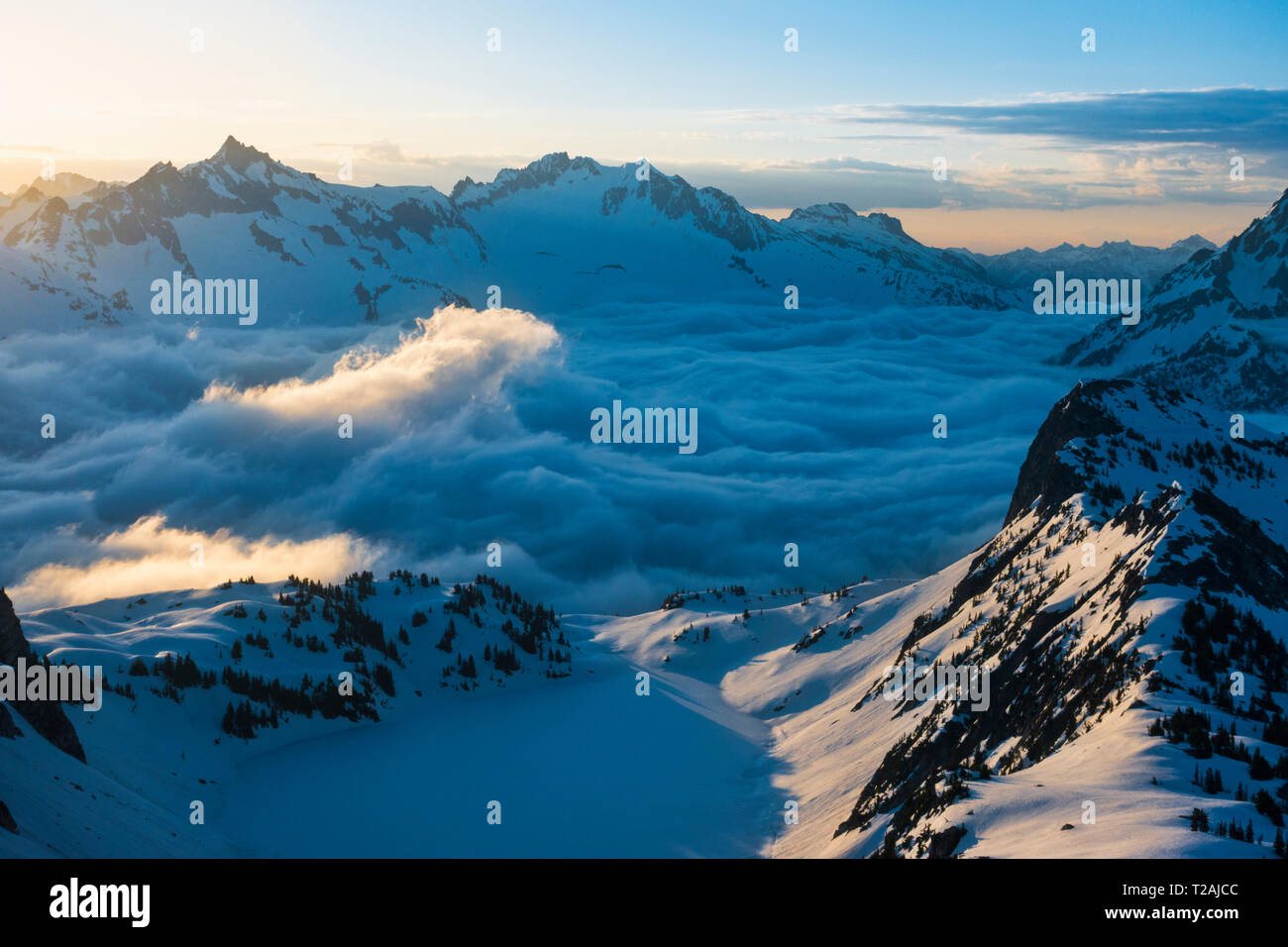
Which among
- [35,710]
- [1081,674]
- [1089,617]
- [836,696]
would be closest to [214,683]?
[35,710]

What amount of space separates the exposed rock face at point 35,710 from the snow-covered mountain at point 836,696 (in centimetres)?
164

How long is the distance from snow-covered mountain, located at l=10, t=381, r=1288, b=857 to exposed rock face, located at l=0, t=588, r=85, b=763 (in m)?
1.64

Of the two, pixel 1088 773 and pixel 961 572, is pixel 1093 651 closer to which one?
pixel 1088 773

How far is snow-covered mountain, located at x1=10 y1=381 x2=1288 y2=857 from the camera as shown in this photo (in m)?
28.0

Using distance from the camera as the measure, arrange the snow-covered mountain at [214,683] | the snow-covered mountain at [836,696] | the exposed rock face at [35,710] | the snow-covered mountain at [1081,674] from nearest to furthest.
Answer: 1. the snow-covered mountain at [1081,674]
2. the snow-covered mountain at [836,696]
3. the snow-covered mountain at [214,683]
4. the exposed rock face at [35,710]

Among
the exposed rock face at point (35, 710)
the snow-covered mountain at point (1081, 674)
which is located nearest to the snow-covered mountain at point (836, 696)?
the snow-covered mountain at point (1081, 674)

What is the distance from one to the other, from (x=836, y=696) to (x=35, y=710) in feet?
170

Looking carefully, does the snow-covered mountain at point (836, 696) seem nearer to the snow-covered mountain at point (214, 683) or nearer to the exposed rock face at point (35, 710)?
the snow-covered mountain at point (214, 683)

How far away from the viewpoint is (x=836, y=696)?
72.0m

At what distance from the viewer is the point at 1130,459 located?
70.8m

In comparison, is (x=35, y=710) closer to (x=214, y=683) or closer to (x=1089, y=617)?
(x=214, y=683)

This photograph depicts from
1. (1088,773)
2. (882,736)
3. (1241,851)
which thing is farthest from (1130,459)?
(1241,851)

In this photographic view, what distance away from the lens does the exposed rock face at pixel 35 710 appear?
41.0 m

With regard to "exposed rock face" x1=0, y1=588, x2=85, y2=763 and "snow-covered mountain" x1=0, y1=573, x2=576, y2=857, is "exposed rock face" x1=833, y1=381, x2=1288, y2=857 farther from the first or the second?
"exposed rock face" x1=0, y1=588, x2=85, y2=763
